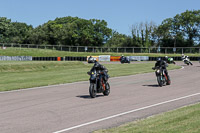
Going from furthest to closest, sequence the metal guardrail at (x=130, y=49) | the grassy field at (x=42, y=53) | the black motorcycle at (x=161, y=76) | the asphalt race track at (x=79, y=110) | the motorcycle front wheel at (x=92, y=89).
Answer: the grassy field at (x=42, y=53) → the metal guardrail at (x=130, y=49) → the black motorcycle at (x=161, y=76) → the motorcycle front wheel at (x=92, y=89) → the asphalt race track at (x=79, y=110)

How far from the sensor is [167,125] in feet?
25.0

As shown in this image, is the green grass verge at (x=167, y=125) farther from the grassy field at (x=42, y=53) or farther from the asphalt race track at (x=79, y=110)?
the grassy field at (x=42, y=53)

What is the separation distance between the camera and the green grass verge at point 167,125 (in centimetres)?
706

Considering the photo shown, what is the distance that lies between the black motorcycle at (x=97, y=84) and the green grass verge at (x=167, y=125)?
479 cm

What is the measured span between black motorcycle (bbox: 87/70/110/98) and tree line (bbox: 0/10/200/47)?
7615cm

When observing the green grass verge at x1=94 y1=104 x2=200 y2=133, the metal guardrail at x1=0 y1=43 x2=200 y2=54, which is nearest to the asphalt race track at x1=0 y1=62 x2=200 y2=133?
the green grass verge at x1=94 y1=104 x2=200 y2=133

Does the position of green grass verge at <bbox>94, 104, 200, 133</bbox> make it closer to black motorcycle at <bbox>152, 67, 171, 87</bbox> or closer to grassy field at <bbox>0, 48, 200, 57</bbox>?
black motorcycle at <bbox>152, 67, 171, 87</bbox>

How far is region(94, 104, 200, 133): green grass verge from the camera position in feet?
23.2

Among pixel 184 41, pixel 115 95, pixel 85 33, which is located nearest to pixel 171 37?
pixel 184 41

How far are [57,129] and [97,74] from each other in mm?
5851

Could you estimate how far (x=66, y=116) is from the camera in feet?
31.9

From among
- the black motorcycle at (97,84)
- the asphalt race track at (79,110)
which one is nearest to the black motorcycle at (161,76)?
the asphalt race track at (79,110)

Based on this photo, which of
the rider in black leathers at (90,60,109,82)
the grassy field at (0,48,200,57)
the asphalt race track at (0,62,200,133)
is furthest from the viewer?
the grassy field at (0,48,200,57)

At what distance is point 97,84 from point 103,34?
92434mm
